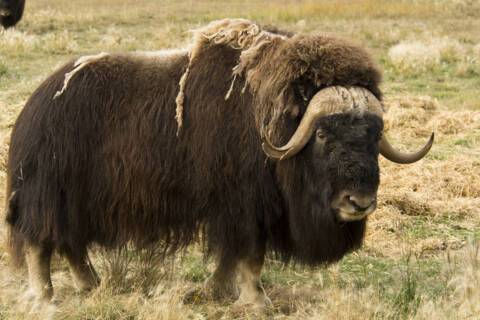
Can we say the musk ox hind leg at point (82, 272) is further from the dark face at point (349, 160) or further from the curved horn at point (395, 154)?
the curved horn at point (395, 154)

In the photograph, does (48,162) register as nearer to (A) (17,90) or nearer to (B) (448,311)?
(B) (448,311)

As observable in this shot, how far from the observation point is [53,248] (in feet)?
13.1

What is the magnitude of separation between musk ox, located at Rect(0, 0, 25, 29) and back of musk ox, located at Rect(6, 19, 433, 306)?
1080cm

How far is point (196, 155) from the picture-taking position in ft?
12.5

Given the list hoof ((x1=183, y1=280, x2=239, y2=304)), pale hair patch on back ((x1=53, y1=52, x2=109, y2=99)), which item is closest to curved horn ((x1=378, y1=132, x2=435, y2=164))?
hoof ((x1=183, y1=280, x2=239, y2=304))

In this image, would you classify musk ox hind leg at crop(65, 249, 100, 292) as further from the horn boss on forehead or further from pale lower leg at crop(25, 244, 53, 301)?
the horn boss on forehead

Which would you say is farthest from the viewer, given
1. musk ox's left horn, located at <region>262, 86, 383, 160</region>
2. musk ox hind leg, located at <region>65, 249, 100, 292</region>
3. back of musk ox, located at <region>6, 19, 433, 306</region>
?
musk ox hind leg, located at <region>65, 249, 100, 292</region>

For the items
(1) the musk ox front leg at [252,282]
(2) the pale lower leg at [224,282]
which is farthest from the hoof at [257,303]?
(2) the pale lower leg at [224,282]

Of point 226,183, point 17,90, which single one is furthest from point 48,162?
point 17,90

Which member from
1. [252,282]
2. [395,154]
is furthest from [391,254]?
[252,282]

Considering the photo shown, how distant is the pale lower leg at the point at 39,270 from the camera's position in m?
3.91

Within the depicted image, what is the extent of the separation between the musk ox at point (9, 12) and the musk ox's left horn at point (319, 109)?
11.6 m

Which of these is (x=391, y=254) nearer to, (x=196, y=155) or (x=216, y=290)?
(x=216, y=290)

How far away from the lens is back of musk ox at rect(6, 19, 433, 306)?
11.9 ft
